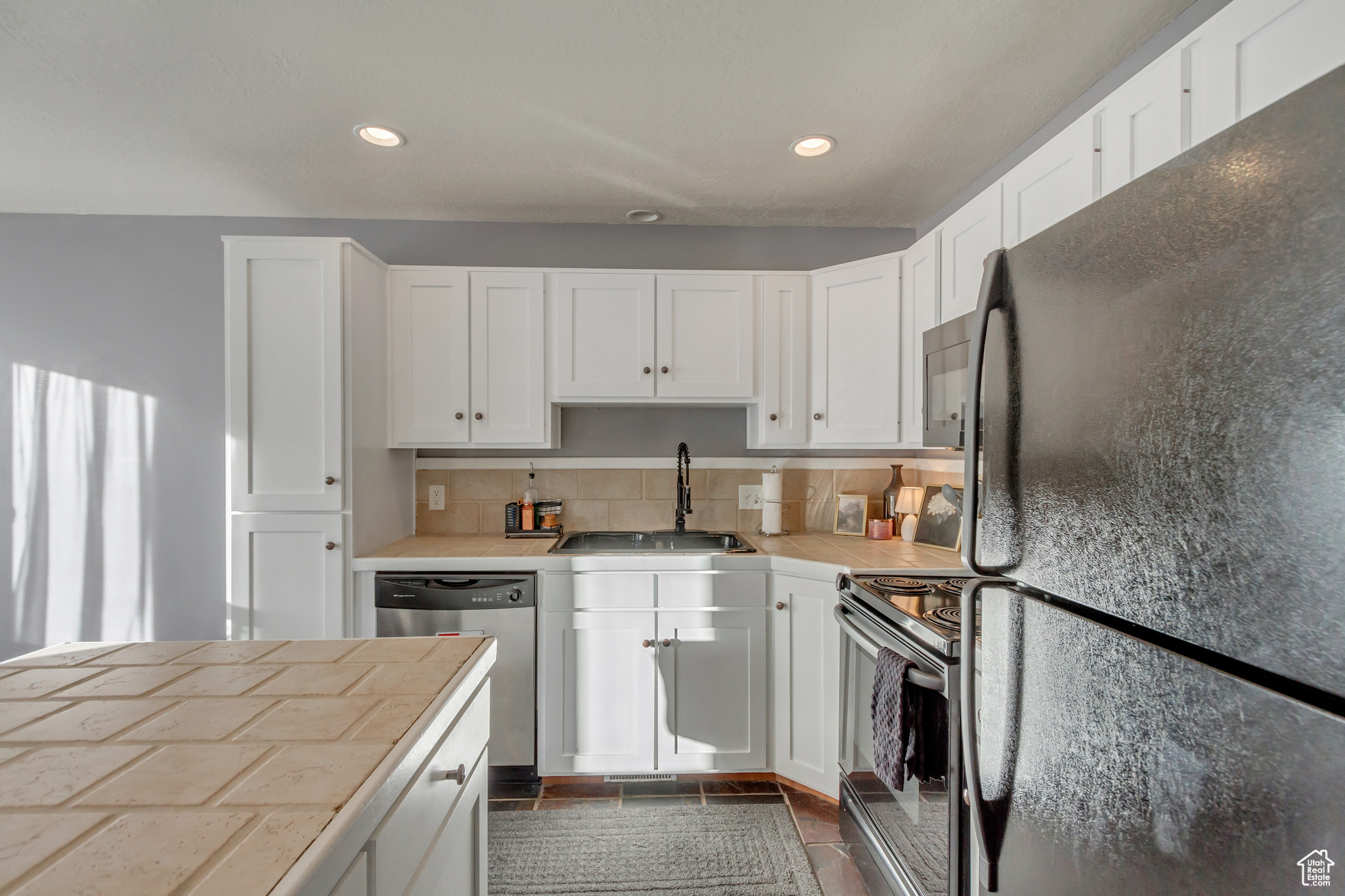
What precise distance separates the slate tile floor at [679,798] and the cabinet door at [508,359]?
1.39m

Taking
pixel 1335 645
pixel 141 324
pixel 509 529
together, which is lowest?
pixel 509 529

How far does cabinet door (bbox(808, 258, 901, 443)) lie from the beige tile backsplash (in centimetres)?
44

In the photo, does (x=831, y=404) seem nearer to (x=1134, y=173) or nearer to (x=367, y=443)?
(x=1134, y=173)

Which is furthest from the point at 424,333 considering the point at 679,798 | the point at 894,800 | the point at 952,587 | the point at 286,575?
the point at 894,800

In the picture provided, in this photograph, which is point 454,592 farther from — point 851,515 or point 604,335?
point 851,515

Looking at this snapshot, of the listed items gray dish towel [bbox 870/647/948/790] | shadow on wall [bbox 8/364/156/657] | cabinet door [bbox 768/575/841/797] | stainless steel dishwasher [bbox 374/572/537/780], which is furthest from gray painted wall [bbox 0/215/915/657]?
gray dish towel [bbox 870/647/948/790]

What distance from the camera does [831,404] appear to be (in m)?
2.64

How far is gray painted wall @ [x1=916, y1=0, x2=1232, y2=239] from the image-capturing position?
4.84 ft

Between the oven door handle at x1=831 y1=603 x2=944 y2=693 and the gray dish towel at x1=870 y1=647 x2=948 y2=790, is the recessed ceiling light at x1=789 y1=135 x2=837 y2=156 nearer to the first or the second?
the oven door handle at x1=831 y1=603 x2=944 y2=693

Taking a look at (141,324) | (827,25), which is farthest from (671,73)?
(141,324)

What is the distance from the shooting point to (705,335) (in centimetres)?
267

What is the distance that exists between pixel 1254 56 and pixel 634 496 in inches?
95.5

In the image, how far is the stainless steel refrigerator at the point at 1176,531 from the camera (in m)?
0.47

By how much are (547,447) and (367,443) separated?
71 cm
